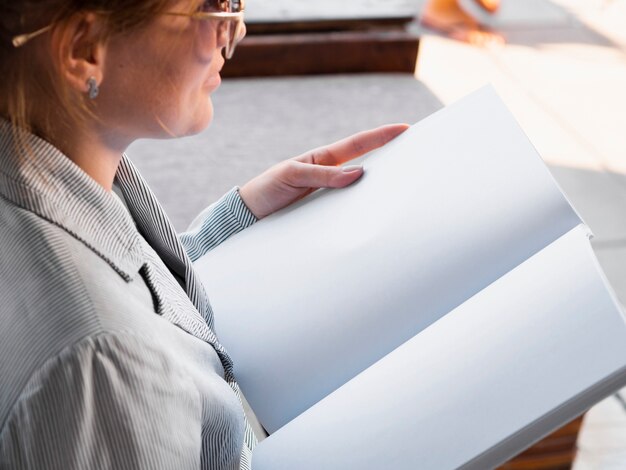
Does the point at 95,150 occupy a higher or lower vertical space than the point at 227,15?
lower

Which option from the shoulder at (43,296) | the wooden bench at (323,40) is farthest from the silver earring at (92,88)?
the wooden bench at (323,40)

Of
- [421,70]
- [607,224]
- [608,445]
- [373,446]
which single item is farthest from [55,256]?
[421,70]

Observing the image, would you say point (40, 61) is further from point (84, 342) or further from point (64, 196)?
point (84, 342)

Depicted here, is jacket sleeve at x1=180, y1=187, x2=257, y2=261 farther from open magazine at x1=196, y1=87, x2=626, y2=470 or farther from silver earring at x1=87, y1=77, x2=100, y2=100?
silver earring at x1=87, y1=77, x2=100, y2=100

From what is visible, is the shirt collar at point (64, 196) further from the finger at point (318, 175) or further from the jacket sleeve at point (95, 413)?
the finger at point (318, 175)

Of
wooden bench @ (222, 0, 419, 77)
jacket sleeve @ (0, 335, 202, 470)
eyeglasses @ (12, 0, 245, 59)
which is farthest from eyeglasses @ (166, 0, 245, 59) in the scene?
wooden bench @ (222, 0, 419, 77)

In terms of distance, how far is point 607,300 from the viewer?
0.72 m

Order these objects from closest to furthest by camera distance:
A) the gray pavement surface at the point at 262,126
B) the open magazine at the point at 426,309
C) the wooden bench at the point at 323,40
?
the open magazine at the point at 426,309 → the gray pavement surface at the point at 262,126 → the wooden bench at the point at 323,40

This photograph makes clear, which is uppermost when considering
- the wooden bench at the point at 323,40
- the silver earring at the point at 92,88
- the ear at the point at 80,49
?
the ear at the point at 80,49

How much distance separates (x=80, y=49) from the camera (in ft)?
2.21

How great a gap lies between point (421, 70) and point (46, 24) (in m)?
2.42

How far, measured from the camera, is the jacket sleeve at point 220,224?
111 centimetres

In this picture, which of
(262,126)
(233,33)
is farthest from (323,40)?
(233,33)

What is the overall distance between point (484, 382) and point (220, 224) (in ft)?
1.59
